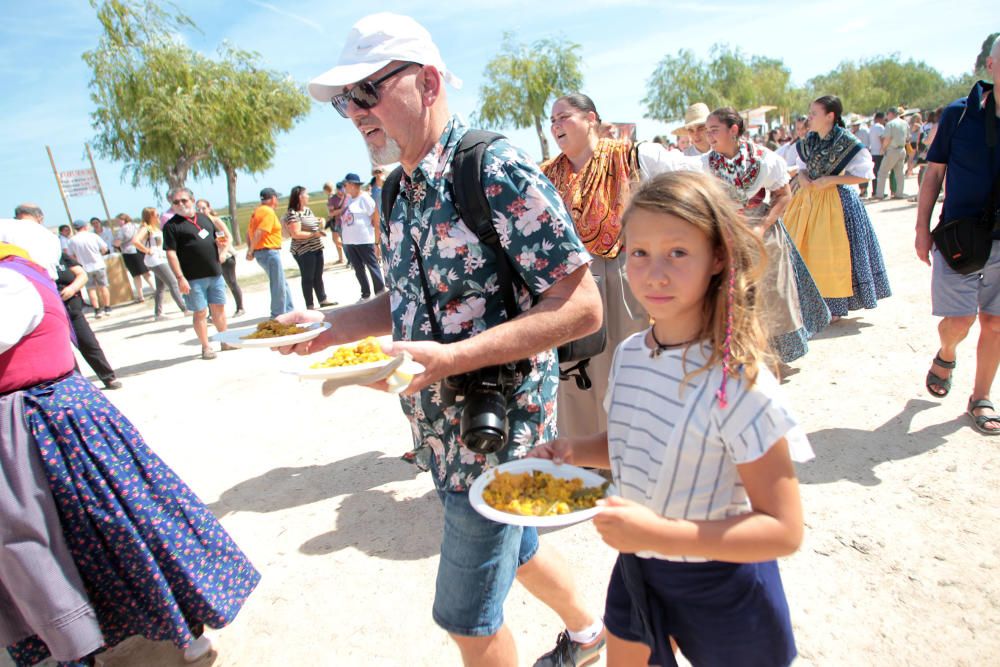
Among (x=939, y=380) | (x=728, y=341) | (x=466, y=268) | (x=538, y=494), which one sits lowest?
(x=939, y=380)

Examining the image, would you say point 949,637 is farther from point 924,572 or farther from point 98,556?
point 98,556

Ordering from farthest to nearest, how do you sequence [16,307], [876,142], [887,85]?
[887,85] < [876,142] < [16,307]

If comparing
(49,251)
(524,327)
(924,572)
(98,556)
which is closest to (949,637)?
(924,572)

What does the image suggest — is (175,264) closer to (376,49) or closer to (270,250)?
(270,250)

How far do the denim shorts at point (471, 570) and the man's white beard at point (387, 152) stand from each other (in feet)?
3.27

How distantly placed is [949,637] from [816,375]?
112 inches

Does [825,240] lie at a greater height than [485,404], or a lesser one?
lesser

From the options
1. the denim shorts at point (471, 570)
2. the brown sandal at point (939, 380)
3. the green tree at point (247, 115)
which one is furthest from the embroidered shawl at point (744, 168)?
the green tree at point (247, 115)

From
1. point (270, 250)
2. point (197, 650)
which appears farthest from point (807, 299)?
point (270, 250)

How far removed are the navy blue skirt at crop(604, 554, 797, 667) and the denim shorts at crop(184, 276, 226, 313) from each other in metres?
7.47

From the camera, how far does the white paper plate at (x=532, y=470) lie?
1.35m

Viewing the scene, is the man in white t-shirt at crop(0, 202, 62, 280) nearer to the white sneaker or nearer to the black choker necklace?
the white sneaker

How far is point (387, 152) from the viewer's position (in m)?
1.75

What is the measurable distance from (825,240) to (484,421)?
17.6 feet
